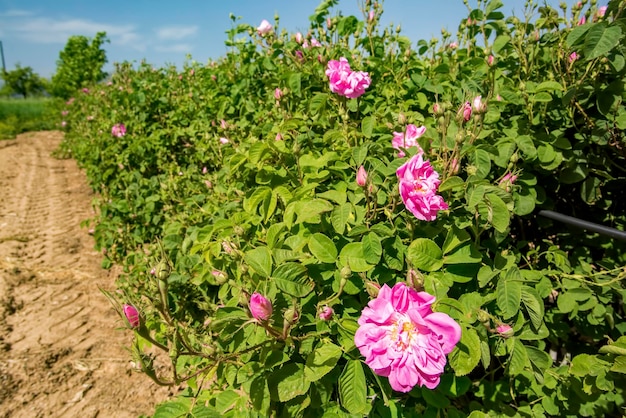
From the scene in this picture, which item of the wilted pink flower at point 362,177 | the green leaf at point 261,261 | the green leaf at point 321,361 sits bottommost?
the green leaf at point 321,361

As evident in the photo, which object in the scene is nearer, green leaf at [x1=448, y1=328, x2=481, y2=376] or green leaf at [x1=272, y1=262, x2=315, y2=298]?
green leaf at [x1=448, y1=328, x2=481, y2=376]

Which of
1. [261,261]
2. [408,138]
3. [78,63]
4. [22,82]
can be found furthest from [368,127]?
[22,82]

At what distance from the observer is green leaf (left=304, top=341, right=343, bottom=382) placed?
83 centimetres

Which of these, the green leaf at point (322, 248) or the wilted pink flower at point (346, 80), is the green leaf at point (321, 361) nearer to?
the green leaf at point (322, 248)

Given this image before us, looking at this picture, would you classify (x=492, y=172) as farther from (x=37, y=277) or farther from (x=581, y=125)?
(x=37, y=277)

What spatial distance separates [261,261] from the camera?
3.02 feet

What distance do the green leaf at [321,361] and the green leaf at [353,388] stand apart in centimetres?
3

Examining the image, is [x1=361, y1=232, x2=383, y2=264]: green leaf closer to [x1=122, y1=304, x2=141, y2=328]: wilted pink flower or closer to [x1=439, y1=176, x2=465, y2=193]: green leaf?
[x1=439, y1=176, x2=465, y2=193]: green leaf

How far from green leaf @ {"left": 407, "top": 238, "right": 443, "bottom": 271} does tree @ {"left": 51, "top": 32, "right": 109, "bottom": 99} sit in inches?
688

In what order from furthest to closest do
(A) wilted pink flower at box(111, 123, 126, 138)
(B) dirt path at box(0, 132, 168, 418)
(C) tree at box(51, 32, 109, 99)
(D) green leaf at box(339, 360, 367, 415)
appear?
(C) tree at box(51, 32, 109, 99) → (A) wilted pink flower at box(111, 123, 126, 138) → (B) dirt path at box(0, 132, 168, 418) → (D) green leaf at box(339, 360, 367, 415)

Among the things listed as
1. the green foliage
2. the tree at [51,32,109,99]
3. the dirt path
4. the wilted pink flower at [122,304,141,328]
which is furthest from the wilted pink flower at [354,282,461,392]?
the tree at [51,32,109,99]

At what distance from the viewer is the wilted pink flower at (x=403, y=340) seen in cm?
69

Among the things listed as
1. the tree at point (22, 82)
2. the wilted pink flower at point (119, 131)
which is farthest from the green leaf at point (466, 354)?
the tree at point (22, 82)

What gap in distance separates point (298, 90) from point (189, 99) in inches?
71.8
